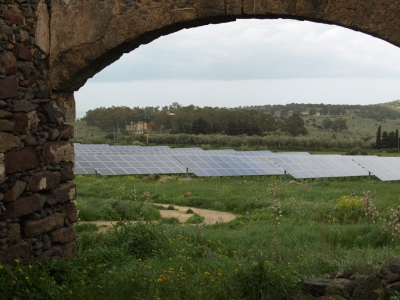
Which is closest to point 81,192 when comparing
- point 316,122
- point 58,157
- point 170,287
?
point 58,157

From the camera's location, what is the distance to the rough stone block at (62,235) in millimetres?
5355

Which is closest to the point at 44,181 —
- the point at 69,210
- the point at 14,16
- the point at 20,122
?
the point at 69,210

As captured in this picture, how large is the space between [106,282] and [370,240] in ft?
14.0

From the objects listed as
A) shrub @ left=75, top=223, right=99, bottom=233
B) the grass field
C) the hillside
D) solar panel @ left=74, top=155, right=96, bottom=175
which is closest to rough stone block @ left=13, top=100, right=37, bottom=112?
the grass field

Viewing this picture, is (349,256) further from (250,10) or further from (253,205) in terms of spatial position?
(253,205)

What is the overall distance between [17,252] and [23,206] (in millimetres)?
419

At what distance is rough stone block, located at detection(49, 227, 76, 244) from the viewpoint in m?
5.36

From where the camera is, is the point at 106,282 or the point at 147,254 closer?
the point at 106,282

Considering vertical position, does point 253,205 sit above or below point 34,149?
below

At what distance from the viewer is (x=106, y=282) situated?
4980 millimetres

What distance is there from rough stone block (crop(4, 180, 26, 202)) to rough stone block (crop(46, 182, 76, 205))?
36 cm

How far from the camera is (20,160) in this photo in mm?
4973

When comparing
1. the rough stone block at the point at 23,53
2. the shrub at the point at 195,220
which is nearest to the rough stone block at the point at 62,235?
the rough stone block at the point at 23,53

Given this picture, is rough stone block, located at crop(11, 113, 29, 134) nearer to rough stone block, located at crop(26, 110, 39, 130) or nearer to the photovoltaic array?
rough stone block, located at crop(26, 110, 39, 130)
